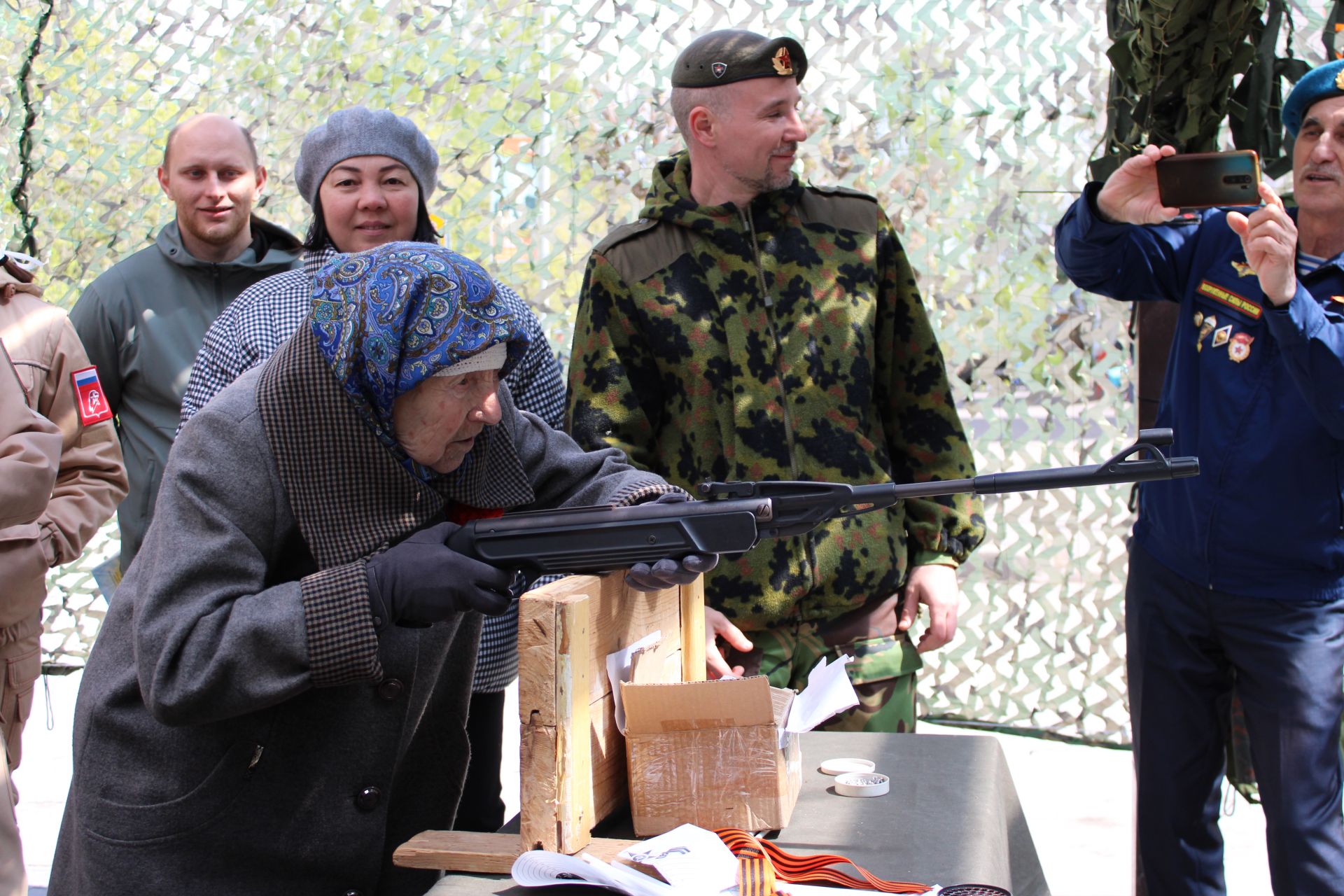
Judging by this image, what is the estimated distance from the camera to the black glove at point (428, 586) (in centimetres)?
165

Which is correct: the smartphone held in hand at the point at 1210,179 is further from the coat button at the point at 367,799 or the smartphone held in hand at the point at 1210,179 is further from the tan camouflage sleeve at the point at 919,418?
the coat button at the point at 367,799

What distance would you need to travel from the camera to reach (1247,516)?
272cm

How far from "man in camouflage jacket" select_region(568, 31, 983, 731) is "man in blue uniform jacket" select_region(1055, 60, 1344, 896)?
1.71ft

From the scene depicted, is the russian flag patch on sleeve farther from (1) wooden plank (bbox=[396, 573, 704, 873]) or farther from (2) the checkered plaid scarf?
(1) wooden plank (bbox=[396, 573, 704, 873])

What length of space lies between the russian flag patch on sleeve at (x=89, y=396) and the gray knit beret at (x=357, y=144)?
0.85 meters

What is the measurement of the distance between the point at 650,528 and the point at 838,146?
3.42 m

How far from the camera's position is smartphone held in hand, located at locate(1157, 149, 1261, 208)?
2668 millimetres

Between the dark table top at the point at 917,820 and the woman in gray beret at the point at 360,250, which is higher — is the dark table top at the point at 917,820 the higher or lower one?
the lower one

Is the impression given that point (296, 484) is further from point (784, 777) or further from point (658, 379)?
point (658, 379)

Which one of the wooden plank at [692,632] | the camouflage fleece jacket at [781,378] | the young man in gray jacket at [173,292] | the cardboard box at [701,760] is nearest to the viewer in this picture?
the cardboard box at [701,760]

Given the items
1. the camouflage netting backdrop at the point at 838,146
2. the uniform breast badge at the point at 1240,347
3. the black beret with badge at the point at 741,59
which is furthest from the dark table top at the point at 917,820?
the camouflage netting backdrop at the point at 838,146

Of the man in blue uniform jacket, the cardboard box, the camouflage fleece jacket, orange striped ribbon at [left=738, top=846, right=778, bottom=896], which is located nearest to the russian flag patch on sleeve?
the camouflage fleece jacket

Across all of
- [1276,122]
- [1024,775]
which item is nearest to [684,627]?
[1276,122]

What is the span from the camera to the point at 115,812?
1.71 m
